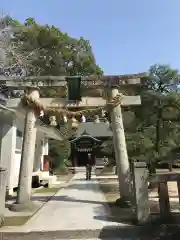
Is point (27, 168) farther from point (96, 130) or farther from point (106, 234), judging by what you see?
point (96, 130)

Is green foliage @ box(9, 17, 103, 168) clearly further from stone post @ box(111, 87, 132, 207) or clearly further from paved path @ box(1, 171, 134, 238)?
paved path @ box(1, 171, 134, 238)

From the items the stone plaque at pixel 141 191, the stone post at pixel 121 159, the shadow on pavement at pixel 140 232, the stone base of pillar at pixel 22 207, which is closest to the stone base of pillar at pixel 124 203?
the stone post at pixel 121 159

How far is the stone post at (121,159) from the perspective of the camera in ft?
28.8

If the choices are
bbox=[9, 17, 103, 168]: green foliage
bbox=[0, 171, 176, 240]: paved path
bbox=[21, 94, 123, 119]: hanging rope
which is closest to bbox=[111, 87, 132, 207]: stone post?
bbox=[21, 94, 123, 119]: hanging rope

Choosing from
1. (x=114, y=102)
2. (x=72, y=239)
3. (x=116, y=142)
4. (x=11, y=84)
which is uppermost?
(x=11, y=84)

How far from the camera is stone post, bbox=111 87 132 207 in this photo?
345 inches

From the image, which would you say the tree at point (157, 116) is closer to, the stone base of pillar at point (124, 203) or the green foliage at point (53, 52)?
the stone base of pillar at point (124, 203)

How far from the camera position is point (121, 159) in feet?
29.6

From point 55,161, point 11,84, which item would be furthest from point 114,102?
point 55,161

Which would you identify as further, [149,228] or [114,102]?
[114,102]

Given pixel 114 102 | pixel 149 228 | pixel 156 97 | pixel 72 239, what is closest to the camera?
pixel 72 239

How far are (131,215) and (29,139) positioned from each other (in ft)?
13.6

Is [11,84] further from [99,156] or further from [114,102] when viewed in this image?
[99,156]

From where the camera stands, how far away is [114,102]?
940 cm
